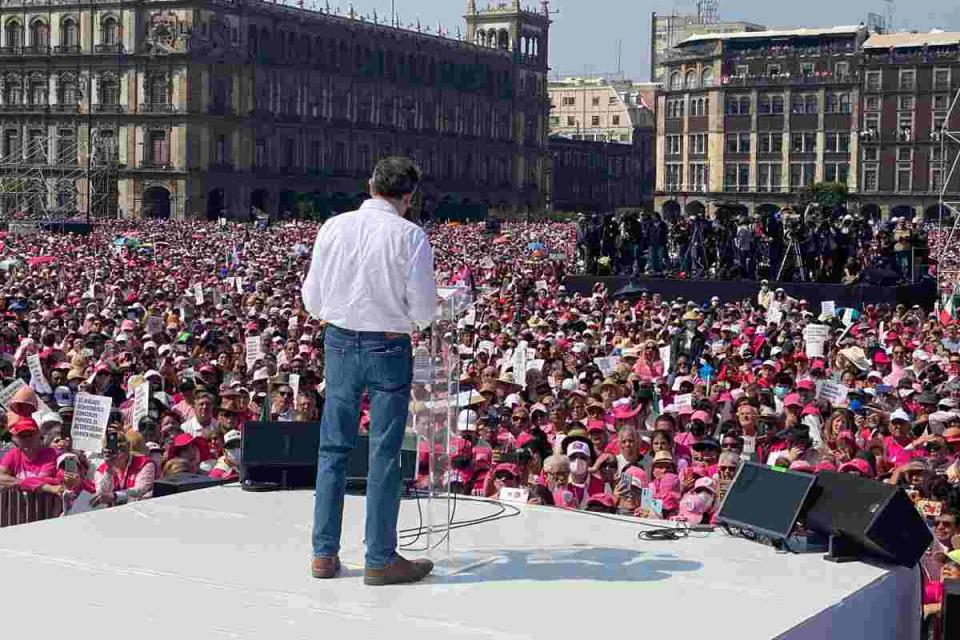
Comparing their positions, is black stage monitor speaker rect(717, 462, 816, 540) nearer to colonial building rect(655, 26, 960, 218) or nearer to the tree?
the tree

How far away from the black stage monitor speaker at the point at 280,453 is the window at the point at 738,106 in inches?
4043

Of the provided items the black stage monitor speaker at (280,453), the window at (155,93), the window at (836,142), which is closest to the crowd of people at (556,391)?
the black stage monitor speaker at (280,453)

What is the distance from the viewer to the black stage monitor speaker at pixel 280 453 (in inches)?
311

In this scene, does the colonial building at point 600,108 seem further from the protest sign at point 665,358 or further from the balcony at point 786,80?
the protest sign at point 665,358

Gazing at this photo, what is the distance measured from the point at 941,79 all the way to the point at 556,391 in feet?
298

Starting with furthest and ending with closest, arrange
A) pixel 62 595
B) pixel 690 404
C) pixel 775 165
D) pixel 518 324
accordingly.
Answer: pixel 775 165 < pixel 518 324 < pixel 690 404 < pixel 62 595

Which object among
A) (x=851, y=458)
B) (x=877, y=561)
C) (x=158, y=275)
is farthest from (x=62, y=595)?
(x=158, y=275)

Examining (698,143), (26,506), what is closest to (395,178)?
(26,506)

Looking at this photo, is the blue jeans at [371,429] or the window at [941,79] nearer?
the blue jeans at [371,429]

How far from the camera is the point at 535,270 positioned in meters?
37.9

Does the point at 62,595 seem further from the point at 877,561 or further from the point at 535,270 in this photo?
the point at 535,270

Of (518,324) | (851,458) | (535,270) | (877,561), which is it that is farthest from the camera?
(535,270)

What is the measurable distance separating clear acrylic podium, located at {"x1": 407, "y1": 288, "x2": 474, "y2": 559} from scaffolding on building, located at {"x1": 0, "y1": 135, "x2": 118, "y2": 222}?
7282 centimetres

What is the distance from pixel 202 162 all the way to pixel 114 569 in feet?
274
